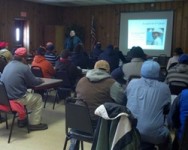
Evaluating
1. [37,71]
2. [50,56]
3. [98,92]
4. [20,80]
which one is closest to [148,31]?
[50,56]

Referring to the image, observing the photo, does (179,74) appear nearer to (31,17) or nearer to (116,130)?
(116,130)

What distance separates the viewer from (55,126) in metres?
4.24

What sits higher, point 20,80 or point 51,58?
point 51,58

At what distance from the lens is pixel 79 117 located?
255cm

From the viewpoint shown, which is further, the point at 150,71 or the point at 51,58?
the point at 51,58

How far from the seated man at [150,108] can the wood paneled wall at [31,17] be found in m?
7.42

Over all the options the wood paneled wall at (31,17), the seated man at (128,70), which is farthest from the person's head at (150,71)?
the wood paneled wall at (31,17)

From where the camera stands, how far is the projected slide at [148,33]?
9.20 m

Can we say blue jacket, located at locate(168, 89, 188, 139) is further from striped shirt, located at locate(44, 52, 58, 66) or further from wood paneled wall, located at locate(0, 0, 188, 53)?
wood paneled wall, located at locate(0, 0, 188, 53)

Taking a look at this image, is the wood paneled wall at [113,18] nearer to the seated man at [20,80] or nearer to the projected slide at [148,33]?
the projected slide at [148,33]

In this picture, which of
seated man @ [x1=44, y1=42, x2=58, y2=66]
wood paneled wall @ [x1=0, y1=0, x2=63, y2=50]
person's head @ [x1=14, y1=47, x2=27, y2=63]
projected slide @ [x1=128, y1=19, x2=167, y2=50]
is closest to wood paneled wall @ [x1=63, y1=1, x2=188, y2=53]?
projected slide @ [x1=128, y1=19, x2=167, y2=50]

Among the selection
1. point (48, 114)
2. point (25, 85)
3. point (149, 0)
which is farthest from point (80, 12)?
point (25, 85)

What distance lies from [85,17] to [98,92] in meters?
8.43

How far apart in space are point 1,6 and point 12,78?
5.80 meters
